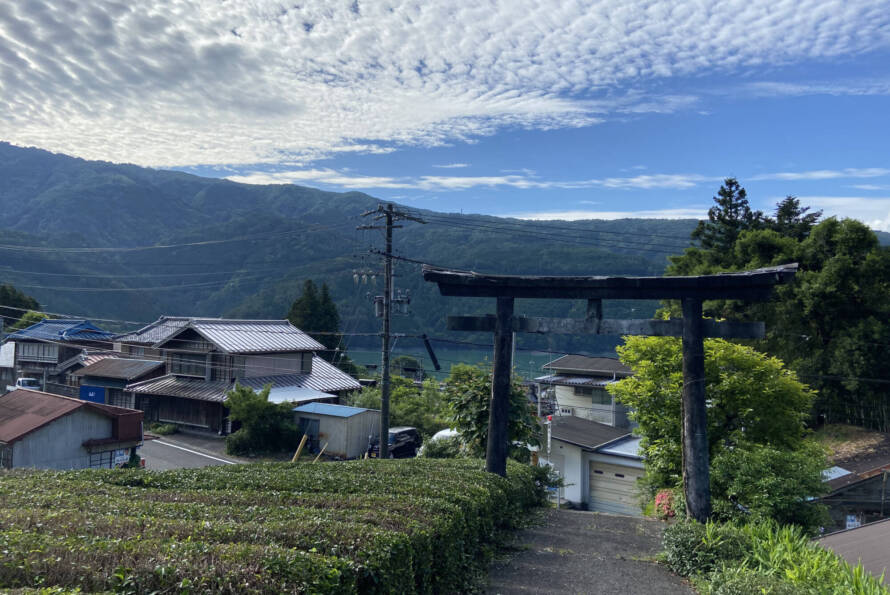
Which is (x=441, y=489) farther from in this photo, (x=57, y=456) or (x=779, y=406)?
(x=57, y=456)

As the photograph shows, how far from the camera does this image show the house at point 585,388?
119 feet

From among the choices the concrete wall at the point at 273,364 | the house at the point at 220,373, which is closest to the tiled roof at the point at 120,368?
the house at the point at 220,373

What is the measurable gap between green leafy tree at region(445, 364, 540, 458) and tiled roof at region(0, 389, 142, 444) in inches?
576

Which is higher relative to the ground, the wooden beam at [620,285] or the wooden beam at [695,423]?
the wooden beam at [620,285]

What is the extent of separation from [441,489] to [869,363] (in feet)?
94.5

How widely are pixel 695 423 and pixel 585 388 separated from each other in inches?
1102

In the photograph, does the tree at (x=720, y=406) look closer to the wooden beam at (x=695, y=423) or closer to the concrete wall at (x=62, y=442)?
the wooden beam at (x=695, y=423)

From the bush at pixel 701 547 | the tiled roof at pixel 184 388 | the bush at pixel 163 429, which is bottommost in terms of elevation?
the bush at pixel 163 429

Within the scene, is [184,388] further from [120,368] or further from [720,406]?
[720,406]

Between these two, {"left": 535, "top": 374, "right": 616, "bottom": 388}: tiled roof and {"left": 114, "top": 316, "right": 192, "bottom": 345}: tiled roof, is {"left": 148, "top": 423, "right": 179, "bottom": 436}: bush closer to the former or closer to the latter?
{"left": 114, "top": 316, "right": 192, "bottom": 345}: tiled roof

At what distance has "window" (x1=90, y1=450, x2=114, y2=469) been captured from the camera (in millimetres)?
21544

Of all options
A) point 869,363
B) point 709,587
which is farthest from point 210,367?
point 869,363

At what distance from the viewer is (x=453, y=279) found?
11.0 meters

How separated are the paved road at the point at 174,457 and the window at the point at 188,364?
518cm
